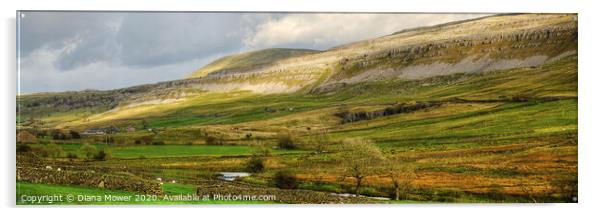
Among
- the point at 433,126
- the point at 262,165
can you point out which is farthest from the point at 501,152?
the point at 262,165

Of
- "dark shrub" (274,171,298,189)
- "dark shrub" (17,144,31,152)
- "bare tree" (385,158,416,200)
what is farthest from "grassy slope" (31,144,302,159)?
"bare tree" (385,158,416,200)

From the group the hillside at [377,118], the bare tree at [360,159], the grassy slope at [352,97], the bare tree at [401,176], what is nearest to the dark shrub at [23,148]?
the hillside at [377,118]

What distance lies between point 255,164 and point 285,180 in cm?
92

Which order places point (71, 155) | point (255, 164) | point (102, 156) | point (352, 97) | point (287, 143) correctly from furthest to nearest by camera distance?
1. point (352, 97)
2. point (287, 143)
3. point (255, 164)
4. point (102, 156)
5. point (71, 155)

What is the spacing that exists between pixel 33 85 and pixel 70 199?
2.95m

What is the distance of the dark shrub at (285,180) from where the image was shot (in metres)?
19.4

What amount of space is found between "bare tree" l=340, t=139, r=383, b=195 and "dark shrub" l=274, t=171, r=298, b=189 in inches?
54.0

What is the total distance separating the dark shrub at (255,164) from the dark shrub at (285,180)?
475mm

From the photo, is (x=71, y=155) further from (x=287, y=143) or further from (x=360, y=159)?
(x=360, y=159)

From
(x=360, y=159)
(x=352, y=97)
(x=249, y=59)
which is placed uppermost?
(x=249, y=59)

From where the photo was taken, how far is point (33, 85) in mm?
18547

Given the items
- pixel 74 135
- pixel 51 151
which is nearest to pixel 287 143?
pixel 74 135

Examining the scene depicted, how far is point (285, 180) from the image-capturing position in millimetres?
19453

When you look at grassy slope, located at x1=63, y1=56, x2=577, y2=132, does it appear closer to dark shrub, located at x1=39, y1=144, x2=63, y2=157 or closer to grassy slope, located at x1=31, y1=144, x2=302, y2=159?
grassy slope, located at x1=31, y1=144, x2=302, y2=159
